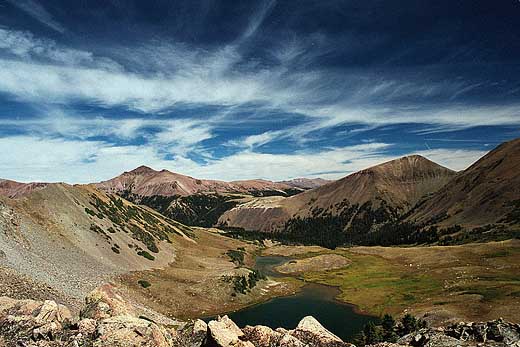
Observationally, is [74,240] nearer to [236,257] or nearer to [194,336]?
[194,336]

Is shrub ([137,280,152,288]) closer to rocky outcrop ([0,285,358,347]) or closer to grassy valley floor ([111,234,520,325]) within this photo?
grassy valley floor ([111,234,520,325])

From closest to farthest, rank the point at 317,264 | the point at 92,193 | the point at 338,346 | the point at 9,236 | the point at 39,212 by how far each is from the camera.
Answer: the point at 338,346, the point at 9,236, the point at 39,212, the point at 92,193, the point at 317,264

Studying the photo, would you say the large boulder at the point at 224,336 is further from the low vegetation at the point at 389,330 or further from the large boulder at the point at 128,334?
the low vegetation at the point at 389,330

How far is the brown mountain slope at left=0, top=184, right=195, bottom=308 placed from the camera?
233 ft

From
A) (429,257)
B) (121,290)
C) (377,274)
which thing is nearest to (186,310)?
(121,290)

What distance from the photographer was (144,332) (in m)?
20.7

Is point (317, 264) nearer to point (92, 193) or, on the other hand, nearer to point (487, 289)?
point (487, 289)

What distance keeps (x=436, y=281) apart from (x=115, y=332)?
123365mm

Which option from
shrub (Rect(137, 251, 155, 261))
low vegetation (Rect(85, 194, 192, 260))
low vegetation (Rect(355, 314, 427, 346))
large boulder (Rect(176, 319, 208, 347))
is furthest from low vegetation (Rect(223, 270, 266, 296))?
large boulder (Rect(176, 319, 208, 347))

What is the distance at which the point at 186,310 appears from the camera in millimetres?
90188

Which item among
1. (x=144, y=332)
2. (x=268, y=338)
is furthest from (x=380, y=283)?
(x=144, y=332)

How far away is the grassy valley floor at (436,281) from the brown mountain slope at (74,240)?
72006 millimetres

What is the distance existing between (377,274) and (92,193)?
128 m

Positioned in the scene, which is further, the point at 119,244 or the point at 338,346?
the point at 119,244
